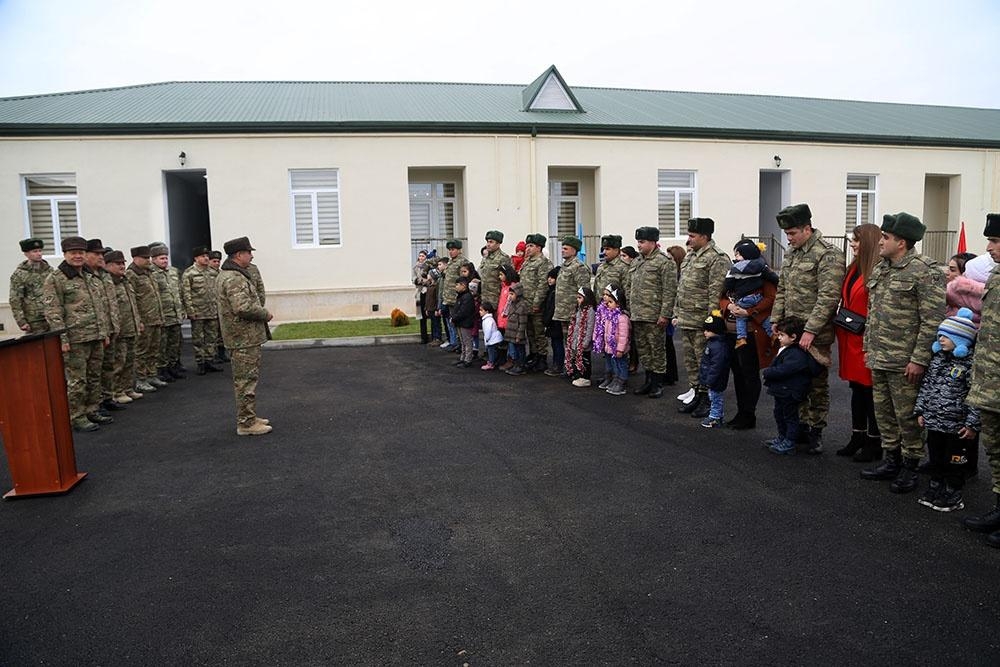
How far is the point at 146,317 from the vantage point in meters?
10.2

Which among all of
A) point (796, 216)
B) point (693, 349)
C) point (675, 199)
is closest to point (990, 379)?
point (796, 216)

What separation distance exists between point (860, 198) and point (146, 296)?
65.5 ft

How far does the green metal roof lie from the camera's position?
1686 cm

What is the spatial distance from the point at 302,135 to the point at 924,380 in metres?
15.4

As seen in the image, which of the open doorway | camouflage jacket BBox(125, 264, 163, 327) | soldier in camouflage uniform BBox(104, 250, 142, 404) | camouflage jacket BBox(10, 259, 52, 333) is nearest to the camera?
camouflage jacket BBox(10, 259, 52, 333)

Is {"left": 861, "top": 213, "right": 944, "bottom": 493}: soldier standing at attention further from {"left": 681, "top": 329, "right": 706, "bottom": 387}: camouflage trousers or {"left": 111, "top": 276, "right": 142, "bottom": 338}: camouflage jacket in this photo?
{"left": 111, "top": 276, "right": 142, "bottom": 338}: camouflage jacket

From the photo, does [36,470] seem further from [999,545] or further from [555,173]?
[555,173]

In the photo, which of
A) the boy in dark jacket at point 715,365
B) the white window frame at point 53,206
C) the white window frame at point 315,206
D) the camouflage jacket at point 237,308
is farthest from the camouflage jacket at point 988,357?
the white window frame at point 53,206

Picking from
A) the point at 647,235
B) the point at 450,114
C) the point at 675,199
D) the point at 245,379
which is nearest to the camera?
the point at 245,379

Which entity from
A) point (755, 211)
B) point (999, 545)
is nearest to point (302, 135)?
point (755, 211)

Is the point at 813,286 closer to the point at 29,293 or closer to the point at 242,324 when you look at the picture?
the point at 242,324

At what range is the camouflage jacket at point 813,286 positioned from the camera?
5.89 m

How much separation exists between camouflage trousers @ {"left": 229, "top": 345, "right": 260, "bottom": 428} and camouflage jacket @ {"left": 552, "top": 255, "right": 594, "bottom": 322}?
170 inches

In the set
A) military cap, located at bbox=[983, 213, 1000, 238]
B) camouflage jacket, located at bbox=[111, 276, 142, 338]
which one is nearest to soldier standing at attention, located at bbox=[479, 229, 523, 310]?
camouflage jacket, located at bbox=[111, 276, 142, 338]
